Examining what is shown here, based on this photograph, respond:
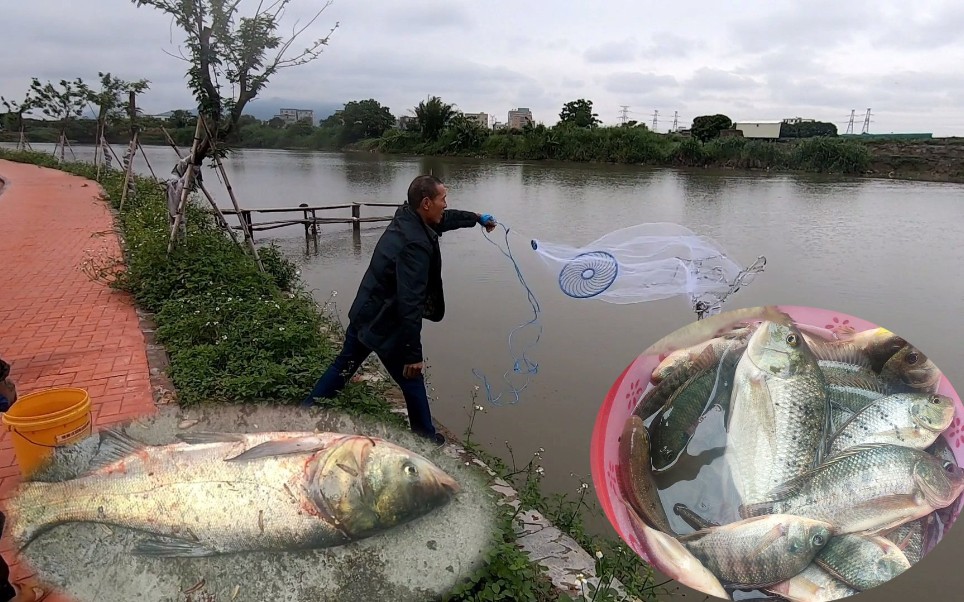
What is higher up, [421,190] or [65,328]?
[421,190]

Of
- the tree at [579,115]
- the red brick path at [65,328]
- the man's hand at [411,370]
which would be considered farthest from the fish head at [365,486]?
the tree at [579,115]

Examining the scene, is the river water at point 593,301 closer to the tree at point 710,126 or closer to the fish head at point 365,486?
the fish head at point 365,486

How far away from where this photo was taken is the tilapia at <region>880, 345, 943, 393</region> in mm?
2189

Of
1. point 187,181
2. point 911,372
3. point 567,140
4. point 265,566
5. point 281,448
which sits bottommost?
point 265,566

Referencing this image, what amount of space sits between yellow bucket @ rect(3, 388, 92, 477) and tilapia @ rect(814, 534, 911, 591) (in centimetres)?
301

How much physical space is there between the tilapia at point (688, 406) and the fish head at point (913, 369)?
0.56 meters

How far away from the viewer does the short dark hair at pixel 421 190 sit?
2.72 m

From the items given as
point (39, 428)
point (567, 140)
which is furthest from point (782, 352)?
point (567, 140)

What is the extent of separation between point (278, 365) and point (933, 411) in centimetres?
331

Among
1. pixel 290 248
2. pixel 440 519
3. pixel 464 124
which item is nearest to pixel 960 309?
pixel 440 519

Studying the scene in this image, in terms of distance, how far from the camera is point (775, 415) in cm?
227

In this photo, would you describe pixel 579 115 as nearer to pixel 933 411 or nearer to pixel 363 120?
pixel 363 120

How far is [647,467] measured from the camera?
7.91ft

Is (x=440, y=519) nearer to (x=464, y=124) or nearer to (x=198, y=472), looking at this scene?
(x=198, y=472)
